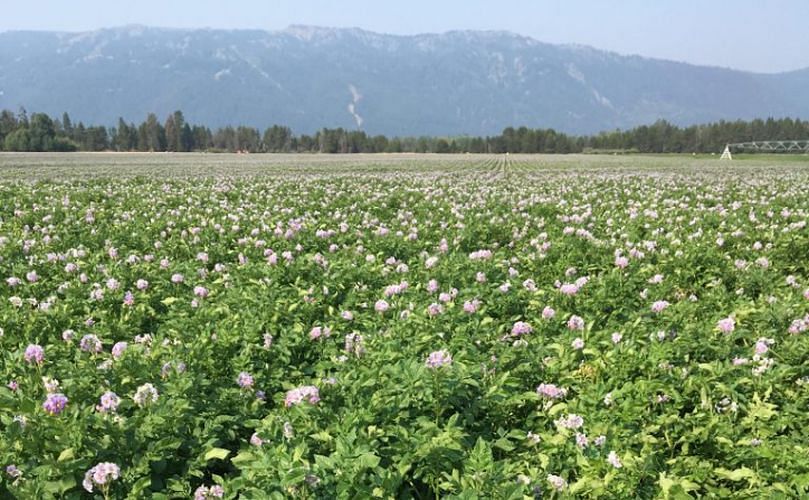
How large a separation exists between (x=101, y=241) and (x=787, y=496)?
9.95 metres

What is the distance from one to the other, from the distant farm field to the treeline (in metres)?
146

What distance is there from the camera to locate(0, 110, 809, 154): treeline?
476 ft

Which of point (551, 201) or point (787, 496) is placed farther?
point (551, 201)

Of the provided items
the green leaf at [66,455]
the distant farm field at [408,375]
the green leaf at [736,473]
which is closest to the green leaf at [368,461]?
the distant farm field at [408,375]

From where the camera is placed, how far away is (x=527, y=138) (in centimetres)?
16062

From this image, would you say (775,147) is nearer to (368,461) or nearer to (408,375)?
(408,375)

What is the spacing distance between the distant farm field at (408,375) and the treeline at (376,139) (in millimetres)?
146436

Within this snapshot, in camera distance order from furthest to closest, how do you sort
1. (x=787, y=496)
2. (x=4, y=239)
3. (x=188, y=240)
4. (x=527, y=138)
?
(x=527, y=138) < (x=188, y=240) < (x=4, y=239) < (x=787, y=496)

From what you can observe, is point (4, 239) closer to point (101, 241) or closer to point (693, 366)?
point (101, 241)

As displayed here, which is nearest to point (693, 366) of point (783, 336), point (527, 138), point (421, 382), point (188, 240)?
point (783, 336)

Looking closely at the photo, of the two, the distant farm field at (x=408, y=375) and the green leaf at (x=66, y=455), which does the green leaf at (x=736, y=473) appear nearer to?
the distant farm field at (x=408, y=375)

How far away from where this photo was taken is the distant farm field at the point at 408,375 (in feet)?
10.2

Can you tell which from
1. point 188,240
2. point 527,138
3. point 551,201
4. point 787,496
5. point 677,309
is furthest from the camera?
point 527,138

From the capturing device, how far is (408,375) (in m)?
3.80
